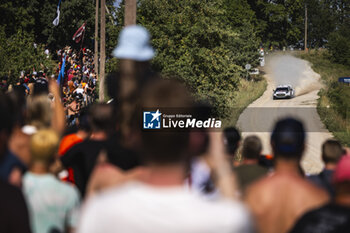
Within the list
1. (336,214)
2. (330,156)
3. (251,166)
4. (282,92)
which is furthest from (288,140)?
(282,92)

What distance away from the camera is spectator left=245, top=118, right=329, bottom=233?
11.0ft

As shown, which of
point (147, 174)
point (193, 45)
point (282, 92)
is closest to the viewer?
point (147, 174)

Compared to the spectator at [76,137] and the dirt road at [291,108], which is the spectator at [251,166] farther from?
the spectator at [76,137]

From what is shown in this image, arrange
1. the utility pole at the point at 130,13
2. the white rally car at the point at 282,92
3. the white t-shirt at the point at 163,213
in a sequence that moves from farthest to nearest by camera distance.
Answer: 1. the white rally car at the point at 282,92
2. the utility pole at the point at 130,13
3. the white t-shirt at the point at 163,213

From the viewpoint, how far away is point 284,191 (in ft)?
11.1

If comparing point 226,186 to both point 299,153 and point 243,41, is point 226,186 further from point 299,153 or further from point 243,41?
point 243,41

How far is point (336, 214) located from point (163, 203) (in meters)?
1.16

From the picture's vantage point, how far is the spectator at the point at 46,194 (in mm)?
3617

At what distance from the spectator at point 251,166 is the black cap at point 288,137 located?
3.83ft

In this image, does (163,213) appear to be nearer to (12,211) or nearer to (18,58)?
(12,211)

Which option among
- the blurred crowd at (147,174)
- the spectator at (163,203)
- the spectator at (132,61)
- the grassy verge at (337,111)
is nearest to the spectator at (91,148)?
the blurred crowd at (147,174)

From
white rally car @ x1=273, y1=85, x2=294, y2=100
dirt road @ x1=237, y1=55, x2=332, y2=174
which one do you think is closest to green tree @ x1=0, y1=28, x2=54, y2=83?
dirt road @ x1=237, y1=55, x2=332, y2=174

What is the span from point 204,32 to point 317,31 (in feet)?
306

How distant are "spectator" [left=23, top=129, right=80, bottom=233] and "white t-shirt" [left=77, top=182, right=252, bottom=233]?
67.9 inches
